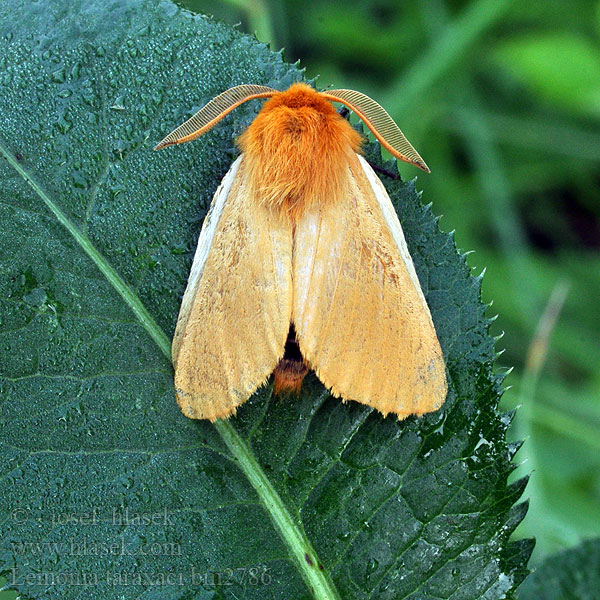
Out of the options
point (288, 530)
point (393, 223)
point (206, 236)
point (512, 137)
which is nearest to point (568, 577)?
point (288, 530)

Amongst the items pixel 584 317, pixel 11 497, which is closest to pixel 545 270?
pixel 584 317

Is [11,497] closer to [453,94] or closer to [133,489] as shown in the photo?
[133,489]

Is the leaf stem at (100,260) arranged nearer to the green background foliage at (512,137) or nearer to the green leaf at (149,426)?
the green leaf at (149,426)

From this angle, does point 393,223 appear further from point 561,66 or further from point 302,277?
point 561,66

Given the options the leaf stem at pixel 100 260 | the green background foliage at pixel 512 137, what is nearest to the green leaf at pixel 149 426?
the leaf stem at pixel 100 260

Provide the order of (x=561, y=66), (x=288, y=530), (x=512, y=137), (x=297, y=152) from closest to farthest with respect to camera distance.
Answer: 1. (x=288, y=530)
2. (x=297, y=152)
3. (x=561, y=66)
4. (x=512, y=137)
